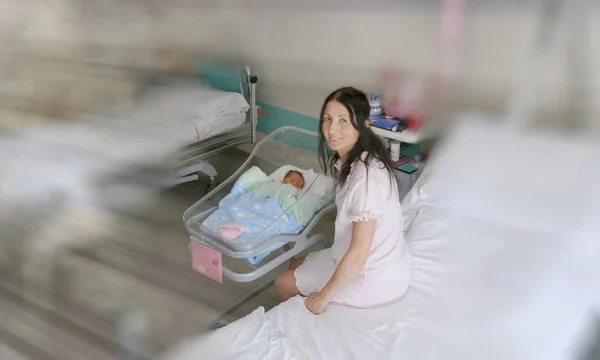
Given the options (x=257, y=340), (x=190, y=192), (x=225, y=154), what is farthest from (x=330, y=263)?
(x=190, y=192)

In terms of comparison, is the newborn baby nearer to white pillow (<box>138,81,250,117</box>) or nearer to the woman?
the woman

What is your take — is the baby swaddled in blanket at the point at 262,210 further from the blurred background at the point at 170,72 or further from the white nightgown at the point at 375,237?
the blurred background at the point at 170,72

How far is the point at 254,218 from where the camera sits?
1457mm

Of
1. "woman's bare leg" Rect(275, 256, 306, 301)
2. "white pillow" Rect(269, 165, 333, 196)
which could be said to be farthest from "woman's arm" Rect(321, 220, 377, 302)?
"white pillow" Rect(269, 165, 333, 196)

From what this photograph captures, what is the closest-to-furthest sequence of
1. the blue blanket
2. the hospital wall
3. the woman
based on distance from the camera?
the hospital wall, the woman, the blue blanket

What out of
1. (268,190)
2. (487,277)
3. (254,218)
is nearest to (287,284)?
(254,218)

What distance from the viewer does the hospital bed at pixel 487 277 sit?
7.0 inches

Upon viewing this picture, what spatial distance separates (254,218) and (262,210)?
0.04 m

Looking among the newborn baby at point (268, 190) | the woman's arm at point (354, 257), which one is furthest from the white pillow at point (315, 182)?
the woman's arm at point (354, 257)

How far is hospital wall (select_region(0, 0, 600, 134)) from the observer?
13 centimetres

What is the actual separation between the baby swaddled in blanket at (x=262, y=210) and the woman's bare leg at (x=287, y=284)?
8cm

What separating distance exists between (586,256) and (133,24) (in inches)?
9.0

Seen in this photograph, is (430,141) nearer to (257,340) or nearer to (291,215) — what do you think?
(257,340)

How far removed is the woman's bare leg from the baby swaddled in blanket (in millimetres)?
77
